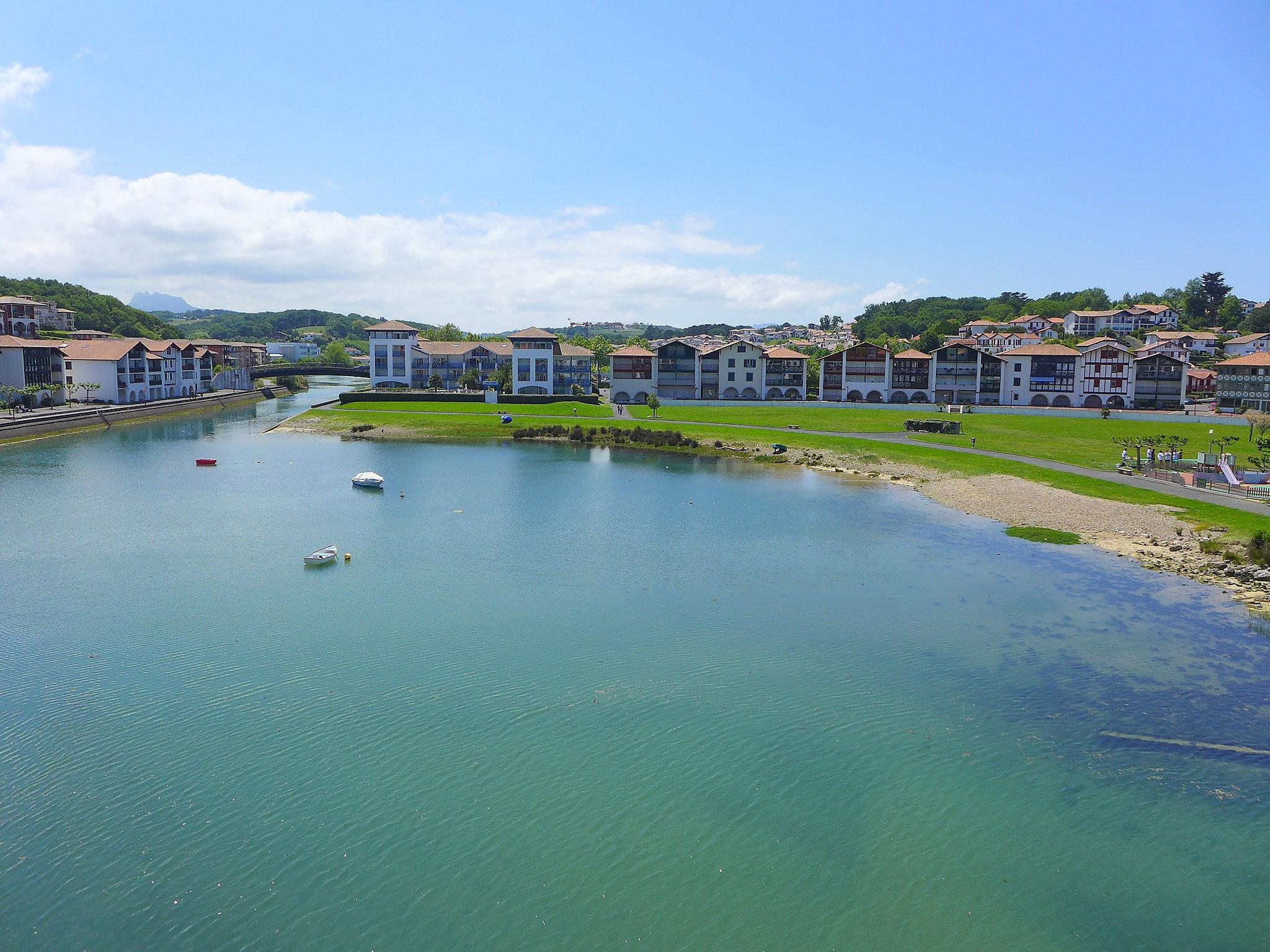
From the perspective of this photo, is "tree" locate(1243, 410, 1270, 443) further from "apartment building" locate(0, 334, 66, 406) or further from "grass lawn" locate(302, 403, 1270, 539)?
"apartment building" locate(0, 334, 66, 406)

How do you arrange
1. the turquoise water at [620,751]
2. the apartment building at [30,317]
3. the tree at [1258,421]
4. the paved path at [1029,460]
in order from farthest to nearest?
1. the apartment building at [30,317]
2. the tree at [1258,421]
3. the paved path at [1029,460]
4. the turquoise water at [620,751]

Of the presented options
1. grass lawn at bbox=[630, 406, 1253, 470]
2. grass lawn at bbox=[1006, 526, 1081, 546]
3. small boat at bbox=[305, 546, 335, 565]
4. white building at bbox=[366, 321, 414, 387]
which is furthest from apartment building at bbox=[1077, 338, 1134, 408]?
small boat at bbox=[305, 546, 335, 565]

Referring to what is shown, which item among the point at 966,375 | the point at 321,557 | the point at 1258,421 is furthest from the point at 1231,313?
the point at 321,557

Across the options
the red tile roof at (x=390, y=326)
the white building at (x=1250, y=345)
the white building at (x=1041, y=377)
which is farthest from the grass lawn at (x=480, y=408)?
the white building at (x=1250, y=345)

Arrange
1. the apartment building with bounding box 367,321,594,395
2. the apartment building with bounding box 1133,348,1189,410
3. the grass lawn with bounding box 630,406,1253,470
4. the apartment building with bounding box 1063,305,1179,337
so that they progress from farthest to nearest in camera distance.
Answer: the apartment building with bounding box 1063,305,1179,337
the apartment building with bounding box 367,321,594,395
the apartment building with bounding box 1133,348,1189,410
the grass lawn with bounding box 630,406,1253,470

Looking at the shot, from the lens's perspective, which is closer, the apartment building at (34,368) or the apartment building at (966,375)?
the apartment building at (34,368)

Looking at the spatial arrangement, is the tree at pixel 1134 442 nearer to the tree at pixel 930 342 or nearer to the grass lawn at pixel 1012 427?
the grass lawn at pixel 1012 427

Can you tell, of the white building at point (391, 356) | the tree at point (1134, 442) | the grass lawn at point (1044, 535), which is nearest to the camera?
the grass lawn at point (1044, 535)
